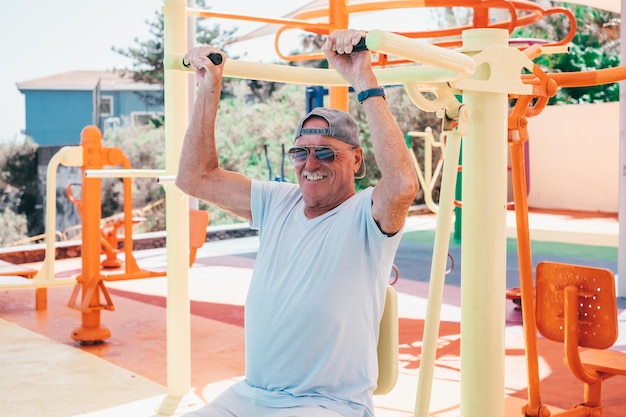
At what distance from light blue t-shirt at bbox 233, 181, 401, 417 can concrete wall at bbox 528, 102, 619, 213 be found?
12027 mm

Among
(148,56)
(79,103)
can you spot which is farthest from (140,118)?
(79,103)

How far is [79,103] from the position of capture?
22.4m

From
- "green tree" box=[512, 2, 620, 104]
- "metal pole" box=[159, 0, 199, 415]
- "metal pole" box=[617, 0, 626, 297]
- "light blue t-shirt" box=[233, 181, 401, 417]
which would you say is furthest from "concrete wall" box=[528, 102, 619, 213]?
"light blue t-shirt" box=[233, 181, 401, 417]

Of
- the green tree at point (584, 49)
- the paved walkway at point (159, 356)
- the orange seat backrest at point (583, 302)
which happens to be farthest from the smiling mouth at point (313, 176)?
the green tree at point (584, 49)

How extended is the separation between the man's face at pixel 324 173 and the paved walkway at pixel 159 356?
1514 millimetres

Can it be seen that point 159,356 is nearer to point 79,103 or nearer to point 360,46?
point 360,46

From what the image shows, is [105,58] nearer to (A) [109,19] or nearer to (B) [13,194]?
(A) [109,19]

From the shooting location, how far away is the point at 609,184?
13.2 metres

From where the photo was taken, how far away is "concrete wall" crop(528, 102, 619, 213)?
524 inches

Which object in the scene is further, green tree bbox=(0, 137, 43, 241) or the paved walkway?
green tree bbox=(0, 137, 43, 241)

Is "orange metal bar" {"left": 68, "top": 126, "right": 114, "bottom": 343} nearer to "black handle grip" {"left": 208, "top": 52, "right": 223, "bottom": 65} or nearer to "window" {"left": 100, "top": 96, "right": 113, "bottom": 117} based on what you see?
"black handle grip" {"left": 208, "top": 52, "right": 223, "bottom": 65}

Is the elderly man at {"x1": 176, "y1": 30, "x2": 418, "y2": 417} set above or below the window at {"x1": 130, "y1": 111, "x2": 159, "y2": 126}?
below

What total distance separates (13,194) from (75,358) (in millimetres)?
12413

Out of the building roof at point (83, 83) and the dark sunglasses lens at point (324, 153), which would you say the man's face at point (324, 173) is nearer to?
the dark sunglasses lens at point (324, 153)
